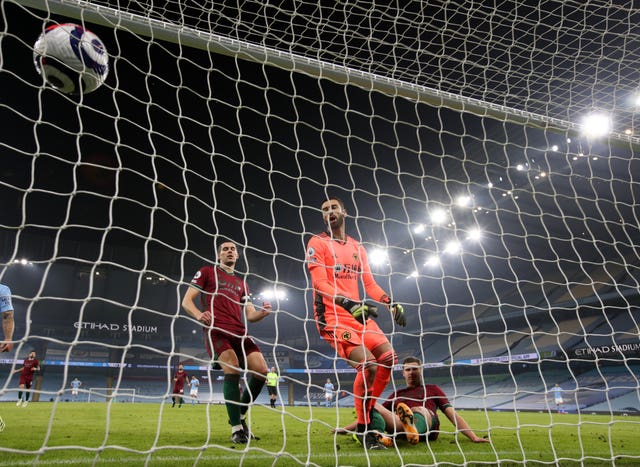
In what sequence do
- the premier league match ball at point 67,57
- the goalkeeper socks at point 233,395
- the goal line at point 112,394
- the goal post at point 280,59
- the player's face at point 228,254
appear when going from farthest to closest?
the player's face at point 228,254 < the goalkeeper socks at point 233,395 < the goal post at point 280,59 < the premier league match ball at point 67,57 < the goal line at point 112,394

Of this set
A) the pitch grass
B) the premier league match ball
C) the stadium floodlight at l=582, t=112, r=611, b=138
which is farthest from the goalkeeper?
the stadium floodlight at l=582, t=112, r=611, b=138

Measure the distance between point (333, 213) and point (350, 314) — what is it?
86 centimetres

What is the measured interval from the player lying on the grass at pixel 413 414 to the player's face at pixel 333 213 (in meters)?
1.34

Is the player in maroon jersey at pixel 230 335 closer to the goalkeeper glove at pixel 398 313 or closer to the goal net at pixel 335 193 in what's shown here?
the goal net at pixel 335 193

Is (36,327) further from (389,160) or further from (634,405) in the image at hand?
(634,405)

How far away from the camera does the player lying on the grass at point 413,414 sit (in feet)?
11.4

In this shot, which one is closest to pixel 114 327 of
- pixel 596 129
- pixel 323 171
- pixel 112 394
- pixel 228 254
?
pixel 323 171

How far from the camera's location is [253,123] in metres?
12.2

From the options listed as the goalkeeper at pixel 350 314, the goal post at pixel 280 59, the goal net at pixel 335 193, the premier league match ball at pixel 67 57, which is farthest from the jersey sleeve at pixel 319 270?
the premier league match ball at pixel 67 57

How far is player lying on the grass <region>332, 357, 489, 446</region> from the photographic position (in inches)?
136

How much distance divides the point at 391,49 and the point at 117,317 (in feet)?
88.2

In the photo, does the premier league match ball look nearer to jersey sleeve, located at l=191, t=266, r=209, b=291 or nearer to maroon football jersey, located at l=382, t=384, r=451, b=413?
jersey sleeve, located at l=191, t=266, r=209, b=291

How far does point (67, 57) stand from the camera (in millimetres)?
2840

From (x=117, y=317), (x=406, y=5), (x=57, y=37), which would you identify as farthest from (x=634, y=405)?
(x=117, y=317)
